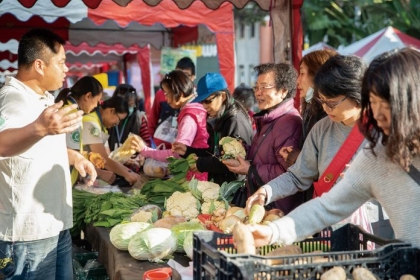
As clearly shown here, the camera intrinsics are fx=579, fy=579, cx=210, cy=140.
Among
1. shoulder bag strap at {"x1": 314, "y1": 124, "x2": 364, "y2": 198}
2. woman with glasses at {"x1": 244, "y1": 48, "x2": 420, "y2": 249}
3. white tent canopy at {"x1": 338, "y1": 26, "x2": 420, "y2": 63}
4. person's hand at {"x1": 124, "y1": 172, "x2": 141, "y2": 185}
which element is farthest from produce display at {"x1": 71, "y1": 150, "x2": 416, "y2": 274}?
white tent canopy at {"x1": 338, "y1": 26, "x2": 420, "y2": 63}

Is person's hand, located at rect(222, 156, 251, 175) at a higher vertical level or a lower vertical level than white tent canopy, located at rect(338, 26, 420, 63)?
lower

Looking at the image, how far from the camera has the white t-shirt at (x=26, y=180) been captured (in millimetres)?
3086

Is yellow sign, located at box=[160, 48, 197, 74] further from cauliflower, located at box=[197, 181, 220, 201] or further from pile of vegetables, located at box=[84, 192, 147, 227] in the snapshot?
cauliflower, located at box=[197, 181, 220, 201]

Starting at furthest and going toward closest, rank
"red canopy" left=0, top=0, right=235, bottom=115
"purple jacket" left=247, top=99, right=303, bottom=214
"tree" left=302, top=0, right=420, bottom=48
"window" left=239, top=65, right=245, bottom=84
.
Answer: "window" left=239, top=65, right=245, bottom=84 < "tree" left=302, top=0, right=420, bottom=48 < "red canopy" left=0, top=0, right=235, bottom=115 < "purple jacket" left=247, top=99, right=303, bottom=214

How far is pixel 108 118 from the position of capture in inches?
276

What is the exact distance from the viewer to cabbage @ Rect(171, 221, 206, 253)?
3411mm

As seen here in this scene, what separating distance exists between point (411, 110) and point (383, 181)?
0.32 metres

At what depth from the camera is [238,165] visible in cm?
420

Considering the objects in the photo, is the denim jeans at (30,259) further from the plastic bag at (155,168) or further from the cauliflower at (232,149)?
the plastic bag at (155,168)

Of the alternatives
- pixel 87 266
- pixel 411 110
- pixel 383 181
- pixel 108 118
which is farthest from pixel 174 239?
pixel 108 118

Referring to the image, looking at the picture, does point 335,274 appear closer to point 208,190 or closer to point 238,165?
point 238,165

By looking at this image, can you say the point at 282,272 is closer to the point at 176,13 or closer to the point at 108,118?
the point at 108,118

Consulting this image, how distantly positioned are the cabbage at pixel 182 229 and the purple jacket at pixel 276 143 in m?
0.53

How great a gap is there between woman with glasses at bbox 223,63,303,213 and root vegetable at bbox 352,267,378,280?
5.87ft
